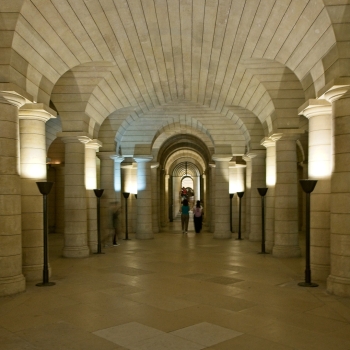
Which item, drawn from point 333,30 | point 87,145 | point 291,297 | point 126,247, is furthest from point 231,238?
point 333,30

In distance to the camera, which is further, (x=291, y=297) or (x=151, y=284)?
(x=151, y=284)

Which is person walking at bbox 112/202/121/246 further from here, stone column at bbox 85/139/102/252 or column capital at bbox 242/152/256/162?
column capital at bbox 242/152/256/162

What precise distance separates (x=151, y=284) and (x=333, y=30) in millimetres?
6096

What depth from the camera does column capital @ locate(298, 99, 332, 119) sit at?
8.84 m

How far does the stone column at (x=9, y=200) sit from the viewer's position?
7.72m

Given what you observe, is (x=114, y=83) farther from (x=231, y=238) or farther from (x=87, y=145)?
(x=231, y=238)

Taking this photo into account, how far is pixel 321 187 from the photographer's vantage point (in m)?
9.09

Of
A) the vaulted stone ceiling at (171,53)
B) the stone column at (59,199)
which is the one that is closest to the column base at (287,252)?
the vaulted stone ceiling at (171,53)

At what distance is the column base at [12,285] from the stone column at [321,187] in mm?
6171

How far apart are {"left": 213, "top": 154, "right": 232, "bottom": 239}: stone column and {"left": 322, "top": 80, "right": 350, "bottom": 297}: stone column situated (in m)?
10.7

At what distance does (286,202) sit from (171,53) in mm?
5512

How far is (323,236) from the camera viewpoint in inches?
358

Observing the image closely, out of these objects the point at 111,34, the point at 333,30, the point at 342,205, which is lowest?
the point at 342,205

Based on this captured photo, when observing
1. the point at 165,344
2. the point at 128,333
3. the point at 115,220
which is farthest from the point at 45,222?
the point at 115,220
